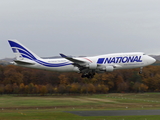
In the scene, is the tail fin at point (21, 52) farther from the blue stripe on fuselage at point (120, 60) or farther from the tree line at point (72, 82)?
the tree line at point (72, 82)

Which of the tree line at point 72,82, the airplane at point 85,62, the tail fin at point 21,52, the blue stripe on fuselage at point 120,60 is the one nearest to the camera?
the blue stripe on fuselage at point 120,60

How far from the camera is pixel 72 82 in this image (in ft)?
495

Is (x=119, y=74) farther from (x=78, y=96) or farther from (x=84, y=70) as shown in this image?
(x=84, y=70)

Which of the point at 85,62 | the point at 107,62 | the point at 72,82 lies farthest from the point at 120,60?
the point at 72,82

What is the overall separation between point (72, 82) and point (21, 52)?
253ft

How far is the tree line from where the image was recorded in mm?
143863

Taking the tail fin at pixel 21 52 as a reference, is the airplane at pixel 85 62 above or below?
below

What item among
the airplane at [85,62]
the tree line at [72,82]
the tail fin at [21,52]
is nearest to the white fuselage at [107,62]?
Answer: the airplane at [85,62]

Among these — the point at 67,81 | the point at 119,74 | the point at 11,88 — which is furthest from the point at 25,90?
the point at 119,74

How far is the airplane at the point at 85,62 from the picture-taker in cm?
6988

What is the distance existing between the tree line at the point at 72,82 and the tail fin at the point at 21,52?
67.4 metres

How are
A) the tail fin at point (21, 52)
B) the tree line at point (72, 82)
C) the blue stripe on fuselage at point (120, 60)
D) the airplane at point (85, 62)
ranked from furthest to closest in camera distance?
1. the tree line at point (72, 82)
2. the tail fin at point (21, 52)
3. the airplane at point (85, 62)
4. the blue stripe on fuselage at point (120, 60)

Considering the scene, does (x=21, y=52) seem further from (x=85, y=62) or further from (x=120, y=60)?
(x=120, y=60)

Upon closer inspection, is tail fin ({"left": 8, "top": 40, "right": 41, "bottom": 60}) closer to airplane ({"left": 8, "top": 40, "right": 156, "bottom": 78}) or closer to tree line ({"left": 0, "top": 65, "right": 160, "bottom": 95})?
airplane ({"left": 8, "top": 40, "right": 156, "bottom": 78})
